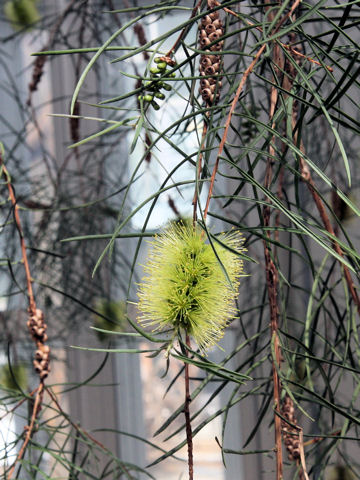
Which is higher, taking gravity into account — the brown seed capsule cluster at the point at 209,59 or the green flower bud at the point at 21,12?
the green flower bud at the point at 21,12

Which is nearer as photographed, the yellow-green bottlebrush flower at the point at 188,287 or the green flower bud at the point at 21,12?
the yellow-green bottlebrush flower at the point at 188,287

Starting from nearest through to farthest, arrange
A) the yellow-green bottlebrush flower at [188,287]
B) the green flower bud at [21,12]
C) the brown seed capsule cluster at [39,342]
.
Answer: the yellow-green bottlebrush flower at [188,287] → the brown seed capsule cluster at [39,342] → the green flower bud at [21,12]

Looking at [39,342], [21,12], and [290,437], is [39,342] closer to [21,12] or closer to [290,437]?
[290,437]

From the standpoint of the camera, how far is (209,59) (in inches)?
7.4

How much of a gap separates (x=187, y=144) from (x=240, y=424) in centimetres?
30

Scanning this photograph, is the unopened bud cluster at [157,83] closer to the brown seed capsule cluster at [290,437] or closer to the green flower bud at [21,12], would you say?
the brown seed capsule cluster at [290,437]

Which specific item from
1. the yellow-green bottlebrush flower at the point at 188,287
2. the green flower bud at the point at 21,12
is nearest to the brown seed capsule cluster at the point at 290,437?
the yellow-green bottlebrush flower at the point at 188,287

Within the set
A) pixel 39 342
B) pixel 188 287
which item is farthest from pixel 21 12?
pixel 188 287

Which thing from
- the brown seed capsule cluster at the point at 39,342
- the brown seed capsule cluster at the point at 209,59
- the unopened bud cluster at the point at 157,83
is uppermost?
the brown seed capsule cluster at the point at 209,59

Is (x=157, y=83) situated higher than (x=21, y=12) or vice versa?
(x=21, y=12)

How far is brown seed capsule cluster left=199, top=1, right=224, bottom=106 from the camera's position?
185 mm

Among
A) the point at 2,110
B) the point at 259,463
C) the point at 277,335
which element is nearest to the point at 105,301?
the point at 259,463

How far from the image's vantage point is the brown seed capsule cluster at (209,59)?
0.18m

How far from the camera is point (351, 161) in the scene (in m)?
0.57
